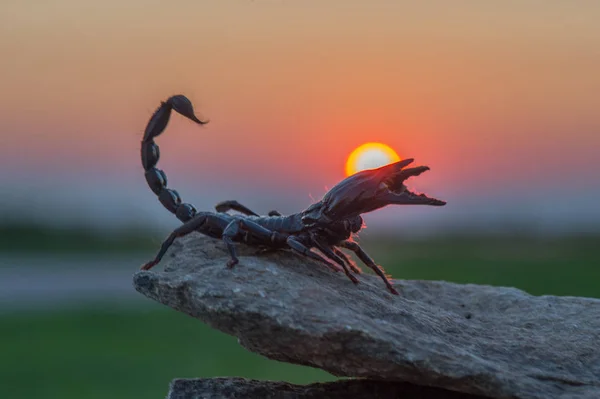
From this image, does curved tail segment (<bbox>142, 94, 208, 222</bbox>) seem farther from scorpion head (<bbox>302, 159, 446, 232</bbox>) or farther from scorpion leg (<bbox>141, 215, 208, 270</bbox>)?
scorpion head (<bbox>302, 159, 446, 232</bbox>)

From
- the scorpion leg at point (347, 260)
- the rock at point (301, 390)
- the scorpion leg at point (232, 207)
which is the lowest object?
the rock at point (301, 390)

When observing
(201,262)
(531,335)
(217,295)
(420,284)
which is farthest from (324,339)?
(420,284)

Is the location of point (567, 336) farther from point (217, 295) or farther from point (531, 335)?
point (217, 295)

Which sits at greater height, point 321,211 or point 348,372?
point 321,211

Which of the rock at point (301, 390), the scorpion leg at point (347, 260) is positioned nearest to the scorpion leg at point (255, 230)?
the scorpion leg at point (347, 260)

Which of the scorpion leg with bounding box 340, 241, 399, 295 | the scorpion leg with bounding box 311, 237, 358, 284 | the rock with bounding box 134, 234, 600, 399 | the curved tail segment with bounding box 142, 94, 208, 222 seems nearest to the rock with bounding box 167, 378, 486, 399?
the rock with bounding box 134, 234, 600, 399

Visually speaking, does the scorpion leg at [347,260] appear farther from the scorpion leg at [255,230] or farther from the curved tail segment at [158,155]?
the curved tail segment at [158,155]

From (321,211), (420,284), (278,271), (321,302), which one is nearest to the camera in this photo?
(321,302)

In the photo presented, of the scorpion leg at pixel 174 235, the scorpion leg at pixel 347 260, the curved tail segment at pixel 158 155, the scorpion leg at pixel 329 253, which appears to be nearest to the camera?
the scorpion leg at pixel 329 253
